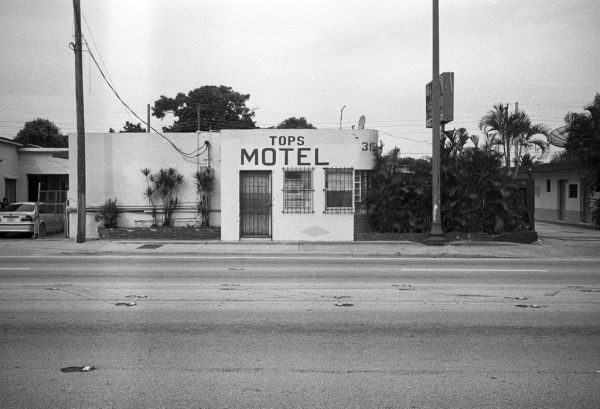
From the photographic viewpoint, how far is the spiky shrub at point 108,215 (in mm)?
20594

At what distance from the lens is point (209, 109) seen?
52.6 m

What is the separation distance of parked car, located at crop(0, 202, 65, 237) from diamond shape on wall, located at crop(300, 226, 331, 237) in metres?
10.2

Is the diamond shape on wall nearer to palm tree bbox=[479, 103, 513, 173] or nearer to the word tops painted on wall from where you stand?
the word tops painted on wall

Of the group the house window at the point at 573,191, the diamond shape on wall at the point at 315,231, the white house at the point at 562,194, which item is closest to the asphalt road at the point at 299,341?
the diamond shape on wall at the point at 315,231

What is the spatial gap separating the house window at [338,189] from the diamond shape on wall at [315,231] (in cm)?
72

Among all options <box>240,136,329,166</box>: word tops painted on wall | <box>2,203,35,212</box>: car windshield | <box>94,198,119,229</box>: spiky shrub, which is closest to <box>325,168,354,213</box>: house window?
<box>240,136,329,166</box>: word tops painted on wall

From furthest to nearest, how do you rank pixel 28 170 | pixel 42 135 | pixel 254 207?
pixel 42 135
pixel 28 170
pixel 254 207

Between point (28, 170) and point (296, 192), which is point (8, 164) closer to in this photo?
point (28, 170)

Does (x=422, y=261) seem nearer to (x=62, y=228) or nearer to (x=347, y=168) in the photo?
(x=347, y=168)

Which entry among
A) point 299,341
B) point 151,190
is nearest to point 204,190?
point 151,190

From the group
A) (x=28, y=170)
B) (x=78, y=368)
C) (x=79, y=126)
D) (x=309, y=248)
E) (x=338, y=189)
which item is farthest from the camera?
(x=28, y=170)

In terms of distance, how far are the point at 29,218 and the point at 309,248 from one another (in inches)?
428

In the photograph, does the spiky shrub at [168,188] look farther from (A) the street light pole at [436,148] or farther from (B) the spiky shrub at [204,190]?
(A) the street light pole at [436,148]

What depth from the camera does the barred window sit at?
19.7m
